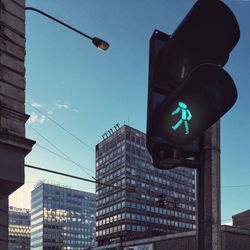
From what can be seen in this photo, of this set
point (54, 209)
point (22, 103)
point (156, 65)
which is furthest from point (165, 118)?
point (54, 209)

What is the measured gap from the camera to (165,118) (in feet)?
7.14

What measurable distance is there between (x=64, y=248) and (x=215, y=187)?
189476mm

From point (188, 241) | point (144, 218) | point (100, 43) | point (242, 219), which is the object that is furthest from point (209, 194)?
point (144, 218)

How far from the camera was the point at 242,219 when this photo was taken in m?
96.4

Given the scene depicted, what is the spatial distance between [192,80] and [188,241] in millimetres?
75420

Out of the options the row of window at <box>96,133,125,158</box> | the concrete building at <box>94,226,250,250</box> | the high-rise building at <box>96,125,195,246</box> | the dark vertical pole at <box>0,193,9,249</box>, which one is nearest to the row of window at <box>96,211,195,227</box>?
the high-rise building at <box>96,125,195,246</box>

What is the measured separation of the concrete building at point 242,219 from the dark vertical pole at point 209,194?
9648cm

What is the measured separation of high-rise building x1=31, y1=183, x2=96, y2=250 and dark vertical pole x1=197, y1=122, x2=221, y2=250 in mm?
181208

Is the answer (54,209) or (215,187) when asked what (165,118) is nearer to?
(215,187)

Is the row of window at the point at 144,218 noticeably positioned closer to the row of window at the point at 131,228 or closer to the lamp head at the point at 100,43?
the row of window at the point at 131,228

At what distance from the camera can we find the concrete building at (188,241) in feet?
221

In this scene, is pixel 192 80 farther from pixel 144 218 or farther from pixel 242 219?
pixel 144 218

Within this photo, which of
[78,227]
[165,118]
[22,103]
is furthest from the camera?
[78,227]

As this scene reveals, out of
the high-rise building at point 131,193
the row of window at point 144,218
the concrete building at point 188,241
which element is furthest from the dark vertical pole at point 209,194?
the row of window at point 144,218
